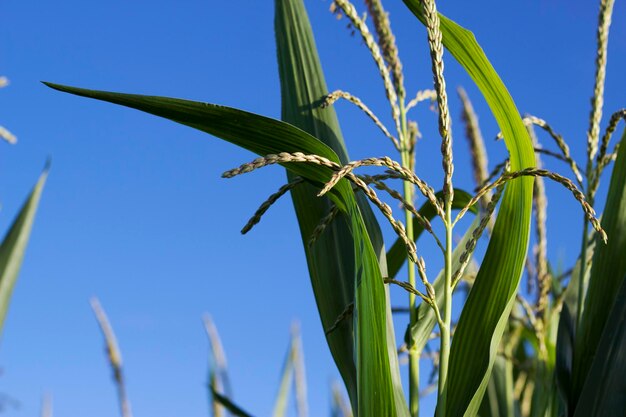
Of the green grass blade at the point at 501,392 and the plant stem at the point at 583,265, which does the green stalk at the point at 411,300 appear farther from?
the green grass blade at the point at 501,392

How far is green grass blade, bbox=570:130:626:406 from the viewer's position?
49.3 inches

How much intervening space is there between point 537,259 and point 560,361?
1.78 ft

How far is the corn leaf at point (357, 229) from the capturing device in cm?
104

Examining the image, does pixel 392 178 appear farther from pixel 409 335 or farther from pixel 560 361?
pixel 560 361

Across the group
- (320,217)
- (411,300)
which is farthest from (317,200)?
(411,300)

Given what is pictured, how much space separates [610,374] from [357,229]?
0.42m

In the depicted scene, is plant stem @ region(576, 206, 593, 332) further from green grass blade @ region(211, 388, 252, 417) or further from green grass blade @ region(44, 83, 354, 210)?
green grass blade @ region(211, 388, 252, 417)

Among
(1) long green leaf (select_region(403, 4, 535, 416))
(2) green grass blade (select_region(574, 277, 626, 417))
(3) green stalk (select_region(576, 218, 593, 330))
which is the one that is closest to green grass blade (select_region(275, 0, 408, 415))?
(1) long green leaf (select_region(403, 4, 535, 416))

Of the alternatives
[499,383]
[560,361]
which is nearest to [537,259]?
[499,383]

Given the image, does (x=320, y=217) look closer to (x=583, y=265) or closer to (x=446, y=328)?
(x=446, y=328)

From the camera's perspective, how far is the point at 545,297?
5.78 feet

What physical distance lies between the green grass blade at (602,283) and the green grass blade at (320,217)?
1.17 ft

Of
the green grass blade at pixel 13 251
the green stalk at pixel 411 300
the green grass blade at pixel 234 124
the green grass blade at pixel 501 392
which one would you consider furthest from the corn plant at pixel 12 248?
the green grass blade at pixel 501 392

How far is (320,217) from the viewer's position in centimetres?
127
